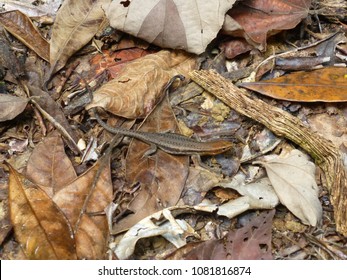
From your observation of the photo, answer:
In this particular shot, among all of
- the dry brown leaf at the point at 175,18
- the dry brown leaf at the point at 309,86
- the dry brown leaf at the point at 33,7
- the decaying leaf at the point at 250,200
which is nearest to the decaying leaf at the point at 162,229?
the decaying leaf at the point at 250,200

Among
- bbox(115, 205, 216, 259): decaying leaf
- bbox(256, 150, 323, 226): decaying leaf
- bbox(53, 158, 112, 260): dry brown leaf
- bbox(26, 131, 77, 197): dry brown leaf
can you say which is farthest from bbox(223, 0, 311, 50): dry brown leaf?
bbox(26, 131, 77, 197): dry brown leaf

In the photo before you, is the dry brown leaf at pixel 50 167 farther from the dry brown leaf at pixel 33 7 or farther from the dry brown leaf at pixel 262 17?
the dry brown leaf at pixel 262 17

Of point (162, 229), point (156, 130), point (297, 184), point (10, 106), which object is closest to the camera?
point (162, 229)

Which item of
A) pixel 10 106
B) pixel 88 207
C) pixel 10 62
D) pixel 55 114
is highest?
pixel 10 62

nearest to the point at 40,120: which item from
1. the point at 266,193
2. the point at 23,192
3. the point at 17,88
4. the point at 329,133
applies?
the point at 17,88

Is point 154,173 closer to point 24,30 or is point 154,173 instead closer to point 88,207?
point 88,207

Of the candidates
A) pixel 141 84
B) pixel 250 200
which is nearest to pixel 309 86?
pixel 250 200

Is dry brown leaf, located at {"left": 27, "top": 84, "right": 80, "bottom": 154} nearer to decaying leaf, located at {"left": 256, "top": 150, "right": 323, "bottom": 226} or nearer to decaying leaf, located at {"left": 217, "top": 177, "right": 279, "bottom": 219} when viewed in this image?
decaying leaf, located at {"left": 217, "top": 177, "right": 279, "bottom": 219}
